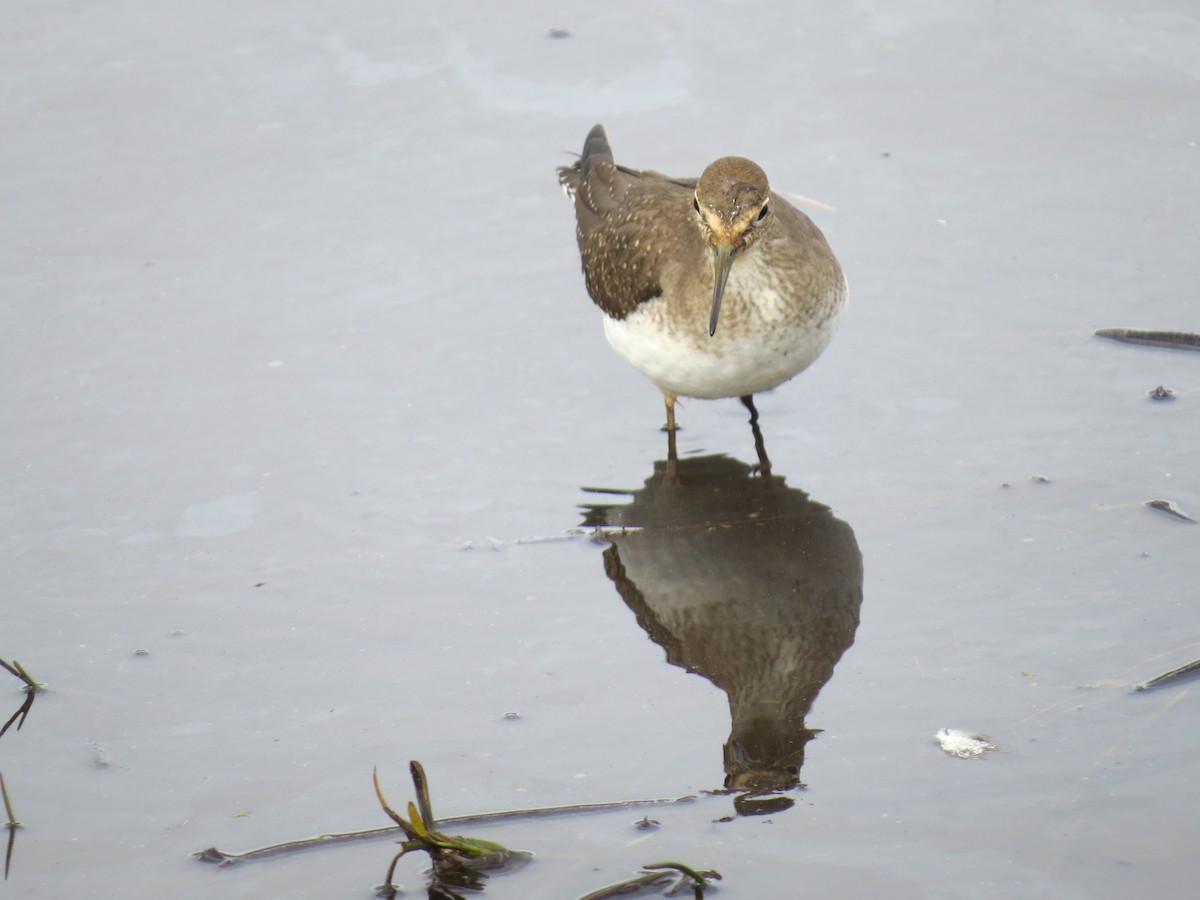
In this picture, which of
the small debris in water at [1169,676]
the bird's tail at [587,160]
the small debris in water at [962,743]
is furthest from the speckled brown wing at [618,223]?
the small debris in water at [1169,676]

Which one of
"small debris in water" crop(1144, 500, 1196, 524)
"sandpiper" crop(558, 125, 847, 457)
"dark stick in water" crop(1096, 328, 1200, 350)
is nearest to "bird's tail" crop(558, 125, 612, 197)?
"sandpiper" crop(558, 125, 847, 457)

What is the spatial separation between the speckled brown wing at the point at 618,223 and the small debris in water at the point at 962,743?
90.7 inches

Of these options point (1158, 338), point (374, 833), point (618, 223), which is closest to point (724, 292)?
point (618, 223)

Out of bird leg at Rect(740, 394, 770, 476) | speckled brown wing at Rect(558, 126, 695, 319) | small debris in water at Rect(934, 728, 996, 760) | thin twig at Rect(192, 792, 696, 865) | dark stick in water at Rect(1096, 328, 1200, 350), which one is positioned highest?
speckled brown wing at Rect(558, 126, 695, 319)

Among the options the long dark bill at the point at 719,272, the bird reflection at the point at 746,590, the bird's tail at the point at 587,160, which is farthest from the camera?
the bird's tail at the point at 587,160

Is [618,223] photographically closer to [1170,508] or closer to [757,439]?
[757,439]

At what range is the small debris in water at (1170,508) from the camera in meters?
5.51

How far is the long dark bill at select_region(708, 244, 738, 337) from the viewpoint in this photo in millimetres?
5852

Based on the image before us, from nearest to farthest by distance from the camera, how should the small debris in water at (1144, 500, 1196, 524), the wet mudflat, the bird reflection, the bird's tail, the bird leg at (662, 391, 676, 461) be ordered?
the wet mudflat, the bird reflection, the small debris in water at (1144, 500, 1196, 524), the bird leg at (662, 391, 676, 461), the bird's tail

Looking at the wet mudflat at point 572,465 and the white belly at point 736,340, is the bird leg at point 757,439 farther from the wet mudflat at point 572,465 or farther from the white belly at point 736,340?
the white belly at point 736,340

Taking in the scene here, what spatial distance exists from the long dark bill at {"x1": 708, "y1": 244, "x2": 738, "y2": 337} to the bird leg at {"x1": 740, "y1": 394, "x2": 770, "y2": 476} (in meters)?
0.60

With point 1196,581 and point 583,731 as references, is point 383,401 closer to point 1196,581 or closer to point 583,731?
point 583,731

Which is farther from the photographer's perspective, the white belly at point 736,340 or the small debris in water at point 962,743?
the white belly at point 736,340

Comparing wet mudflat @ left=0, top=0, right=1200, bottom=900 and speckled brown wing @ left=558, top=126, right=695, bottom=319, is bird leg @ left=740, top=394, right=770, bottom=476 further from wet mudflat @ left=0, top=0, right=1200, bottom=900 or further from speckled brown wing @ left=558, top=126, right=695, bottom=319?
speckled brown wing @ left=558, top=126, right=695, bottom=319
